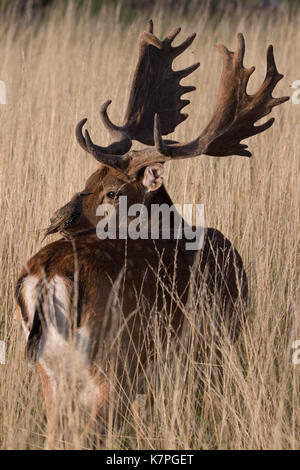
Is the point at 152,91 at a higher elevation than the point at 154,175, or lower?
higher

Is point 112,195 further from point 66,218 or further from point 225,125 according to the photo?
point 225,125

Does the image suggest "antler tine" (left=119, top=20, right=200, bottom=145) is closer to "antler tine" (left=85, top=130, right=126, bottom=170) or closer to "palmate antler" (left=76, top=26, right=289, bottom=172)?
"palmate antler" (left=76, top=26, right=289, bottom=172)

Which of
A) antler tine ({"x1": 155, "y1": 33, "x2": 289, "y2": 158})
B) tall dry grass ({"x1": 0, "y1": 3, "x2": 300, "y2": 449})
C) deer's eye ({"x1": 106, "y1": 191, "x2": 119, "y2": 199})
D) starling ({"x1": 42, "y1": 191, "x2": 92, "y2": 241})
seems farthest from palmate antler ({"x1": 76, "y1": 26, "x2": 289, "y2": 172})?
tall dry grass ({"x1": 0, "y1": 3, "x2": 300, "y2": 449})

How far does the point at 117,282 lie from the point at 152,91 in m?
2.01

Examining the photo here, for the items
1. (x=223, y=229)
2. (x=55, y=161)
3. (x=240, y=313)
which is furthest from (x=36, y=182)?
(x=240, y=313)

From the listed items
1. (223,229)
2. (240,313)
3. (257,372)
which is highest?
(223,229)

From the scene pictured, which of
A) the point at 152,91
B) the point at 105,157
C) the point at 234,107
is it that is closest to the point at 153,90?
the point at 152,91

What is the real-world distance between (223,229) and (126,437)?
1.98 metres

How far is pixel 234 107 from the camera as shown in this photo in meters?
A: 4.41

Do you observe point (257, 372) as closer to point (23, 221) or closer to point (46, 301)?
point (46, 301)

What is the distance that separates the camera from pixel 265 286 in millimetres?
4371

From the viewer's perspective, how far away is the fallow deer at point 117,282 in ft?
9.99

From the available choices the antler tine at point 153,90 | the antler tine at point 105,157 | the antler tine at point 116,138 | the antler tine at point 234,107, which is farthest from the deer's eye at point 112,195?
the antler tine at point 153,90

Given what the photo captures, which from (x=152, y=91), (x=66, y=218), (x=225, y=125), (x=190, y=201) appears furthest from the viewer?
(x=190, y=201)
